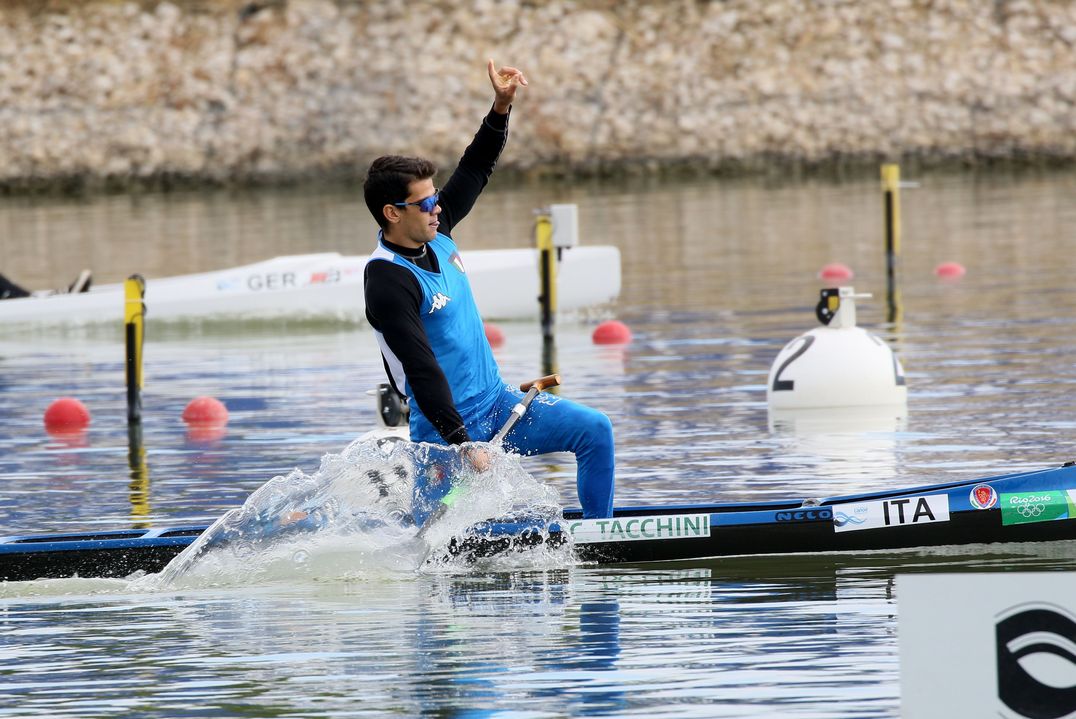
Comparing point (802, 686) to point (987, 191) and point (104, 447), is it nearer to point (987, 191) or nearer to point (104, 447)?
point (104, 447)

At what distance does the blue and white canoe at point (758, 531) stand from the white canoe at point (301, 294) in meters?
11.4

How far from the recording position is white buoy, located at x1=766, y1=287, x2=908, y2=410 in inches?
530

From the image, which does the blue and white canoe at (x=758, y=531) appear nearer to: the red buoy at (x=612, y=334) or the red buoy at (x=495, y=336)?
the red buoy at (x=612, y=334)

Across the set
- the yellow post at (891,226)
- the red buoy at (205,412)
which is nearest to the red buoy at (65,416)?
the red buoy at (205,412)

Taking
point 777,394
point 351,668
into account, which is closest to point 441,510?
point 351,668

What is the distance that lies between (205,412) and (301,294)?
6091mm

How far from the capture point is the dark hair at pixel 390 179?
8.34 meters

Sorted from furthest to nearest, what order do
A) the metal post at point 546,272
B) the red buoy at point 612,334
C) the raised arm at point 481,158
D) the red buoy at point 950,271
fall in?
the red buoy at point 950,271 → the metal post at point 546,272 → the red buoy at point 612,334 → the raised arm at point 481,158

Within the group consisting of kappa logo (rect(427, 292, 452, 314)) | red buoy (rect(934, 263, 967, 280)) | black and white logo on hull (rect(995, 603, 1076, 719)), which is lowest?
black and white logo on hull (rect(995, 603, 1076, 719))

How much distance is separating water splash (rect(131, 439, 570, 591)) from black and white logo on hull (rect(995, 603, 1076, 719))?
3.60 metres

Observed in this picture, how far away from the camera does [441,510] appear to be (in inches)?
349

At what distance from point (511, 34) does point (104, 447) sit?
38498 mm

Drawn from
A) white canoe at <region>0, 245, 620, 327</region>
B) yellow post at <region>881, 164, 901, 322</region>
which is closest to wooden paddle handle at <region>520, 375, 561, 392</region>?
white canoe at <region>0, 245, 620, 327</region>

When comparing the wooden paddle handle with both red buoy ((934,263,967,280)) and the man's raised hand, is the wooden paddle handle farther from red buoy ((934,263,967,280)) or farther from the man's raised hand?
red buoy ((934,263,967,280))
